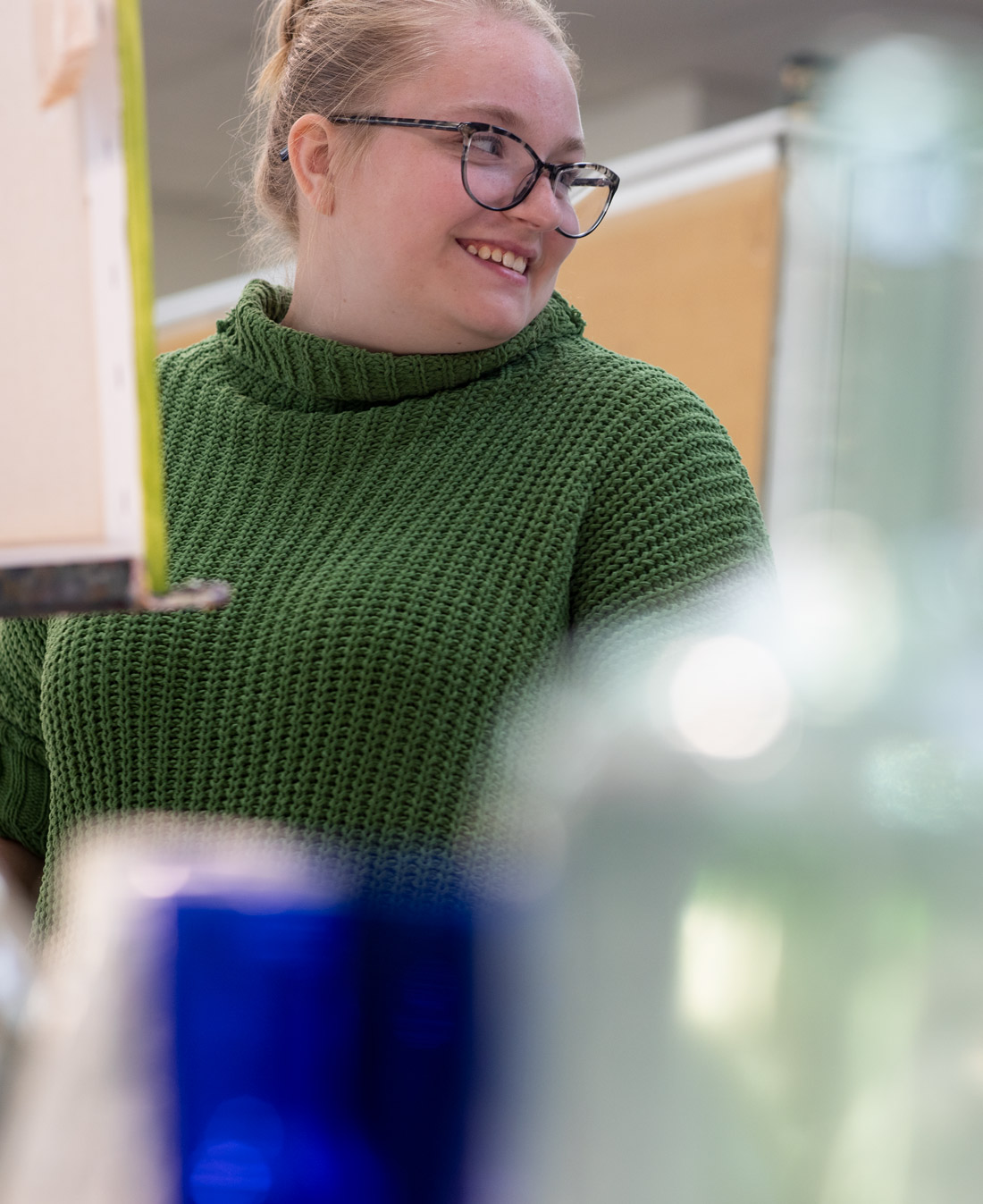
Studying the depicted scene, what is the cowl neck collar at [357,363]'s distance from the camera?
2.75 feet

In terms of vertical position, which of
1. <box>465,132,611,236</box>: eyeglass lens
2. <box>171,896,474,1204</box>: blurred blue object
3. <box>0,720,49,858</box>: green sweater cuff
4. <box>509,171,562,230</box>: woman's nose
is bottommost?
<box>0,720,49,858</box>: green sweater cuff

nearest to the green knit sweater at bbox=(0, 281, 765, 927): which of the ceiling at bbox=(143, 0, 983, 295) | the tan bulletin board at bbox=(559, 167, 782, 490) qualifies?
the tan bulletin board at bbox=(559, 167, 782, 490)

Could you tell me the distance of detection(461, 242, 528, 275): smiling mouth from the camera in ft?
2.65

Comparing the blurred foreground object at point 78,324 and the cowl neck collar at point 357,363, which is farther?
the cowl neck collar at point 357,363

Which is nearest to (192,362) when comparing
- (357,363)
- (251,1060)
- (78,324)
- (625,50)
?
(357,363)

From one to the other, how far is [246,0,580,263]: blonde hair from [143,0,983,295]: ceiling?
3.21 metres

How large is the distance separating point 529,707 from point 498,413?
0.66 feet

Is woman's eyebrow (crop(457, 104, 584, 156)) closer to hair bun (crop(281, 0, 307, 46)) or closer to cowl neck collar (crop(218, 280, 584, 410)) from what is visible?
cowl neck collar (crop(218, 280, 584, 410))

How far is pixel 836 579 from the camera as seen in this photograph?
12.7 inches

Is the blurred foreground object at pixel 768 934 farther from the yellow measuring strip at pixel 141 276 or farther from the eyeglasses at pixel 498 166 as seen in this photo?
the eyeglasses at pixel 498 166

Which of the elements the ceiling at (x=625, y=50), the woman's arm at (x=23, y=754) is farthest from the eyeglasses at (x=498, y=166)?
the ceiling at (x=625, y=50)

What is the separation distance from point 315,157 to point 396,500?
10.2 inches

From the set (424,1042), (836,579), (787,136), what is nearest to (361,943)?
(424,1042)

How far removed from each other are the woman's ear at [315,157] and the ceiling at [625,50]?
3.32 meters
